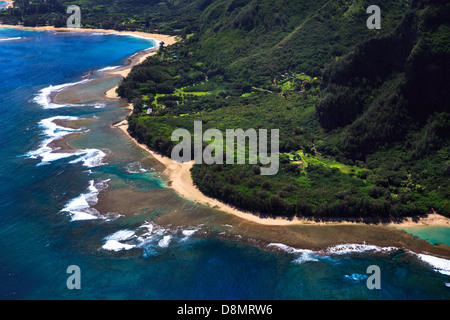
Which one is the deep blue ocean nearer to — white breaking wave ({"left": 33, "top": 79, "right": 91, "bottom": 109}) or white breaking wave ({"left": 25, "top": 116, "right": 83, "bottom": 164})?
white breaking wave ({"left": 25, "top": 116, "right": 83, "bottom": 164})

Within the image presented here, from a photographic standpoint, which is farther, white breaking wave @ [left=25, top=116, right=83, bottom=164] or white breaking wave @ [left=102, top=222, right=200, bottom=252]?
white breaking wave @ [left=25, top=116, right=83, bottom=164]

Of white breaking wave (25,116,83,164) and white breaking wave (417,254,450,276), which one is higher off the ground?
white breaking wave (25,116,83,164)

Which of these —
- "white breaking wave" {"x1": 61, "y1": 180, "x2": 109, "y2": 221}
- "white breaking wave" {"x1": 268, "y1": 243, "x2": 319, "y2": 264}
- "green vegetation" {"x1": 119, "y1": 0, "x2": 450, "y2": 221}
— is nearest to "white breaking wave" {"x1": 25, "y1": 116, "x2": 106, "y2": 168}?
"white breaking wave" {"x1": 61, "y1": 180, "x2": 109, "y2": 221}

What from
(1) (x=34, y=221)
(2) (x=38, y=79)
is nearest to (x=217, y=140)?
(1) (x=34, y=221)

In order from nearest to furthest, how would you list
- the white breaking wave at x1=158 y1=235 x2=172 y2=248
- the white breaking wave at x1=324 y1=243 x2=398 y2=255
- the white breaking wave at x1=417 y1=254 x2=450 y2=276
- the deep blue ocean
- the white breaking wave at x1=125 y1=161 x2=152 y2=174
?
the deep blue ocean < the white breaking wave at x1=417 y1=254 x2=450 y2=276 < the white breaking wave at x1=324 y1=243 x2=398 y2=255 < the white breaking wave at x1=158 y1=235 x2=172 y2=248 < the white breaking wave at x1=125 y1=161 x2=152 y2=174

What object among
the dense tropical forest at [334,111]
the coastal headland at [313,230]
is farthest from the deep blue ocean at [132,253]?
the dense tropical forest at [334,111]

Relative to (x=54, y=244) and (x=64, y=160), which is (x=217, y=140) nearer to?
(x=64, y=160)
